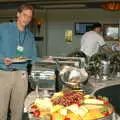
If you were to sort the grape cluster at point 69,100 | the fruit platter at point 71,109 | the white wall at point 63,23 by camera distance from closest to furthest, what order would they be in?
the fruit platter at point 71,109, the grape cluster at point 69,100, the white wall at point 63,23

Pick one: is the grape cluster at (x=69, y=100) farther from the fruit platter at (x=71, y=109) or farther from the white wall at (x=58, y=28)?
the white wall at (x=58, y=28)

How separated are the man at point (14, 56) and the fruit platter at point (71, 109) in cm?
110

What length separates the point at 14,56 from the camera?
261cm

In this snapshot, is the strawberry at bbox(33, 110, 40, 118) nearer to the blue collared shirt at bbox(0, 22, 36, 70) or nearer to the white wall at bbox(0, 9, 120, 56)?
the blue collared shirt at bbox(0, 22, 36, 70)

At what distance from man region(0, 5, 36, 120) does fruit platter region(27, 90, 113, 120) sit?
1.10m

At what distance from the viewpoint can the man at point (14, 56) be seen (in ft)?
8.45

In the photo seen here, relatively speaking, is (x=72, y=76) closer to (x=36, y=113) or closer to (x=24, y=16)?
(x=24, y=16)

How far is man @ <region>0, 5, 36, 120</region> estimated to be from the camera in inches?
101

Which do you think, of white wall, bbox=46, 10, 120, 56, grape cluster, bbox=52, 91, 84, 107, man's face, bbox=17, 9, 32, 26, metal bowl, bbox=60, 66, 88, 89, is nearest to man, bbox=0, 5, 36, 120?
man's face, bbox=17, 9, 32, 26

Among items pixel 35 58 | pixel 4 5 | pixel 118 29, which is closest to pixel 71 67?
pixel 35 58

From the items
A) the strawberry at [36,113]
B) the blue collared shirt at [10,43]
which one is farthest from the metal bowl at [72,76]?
the strawberry at [36,113]

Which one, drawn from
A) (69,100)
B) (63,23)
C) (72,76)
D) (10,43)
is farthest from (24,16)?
(63,23)

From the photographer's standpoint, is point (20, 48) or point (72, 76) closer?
point (72, 76)

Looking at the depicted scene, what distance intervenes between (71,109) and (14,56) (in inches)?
53.5
